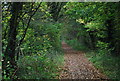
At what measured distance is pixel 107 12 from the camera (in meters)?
9.39

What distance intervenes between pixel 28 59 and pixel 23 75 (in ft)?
2.98

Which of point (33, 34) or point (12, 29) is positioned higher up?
point (12, 29)

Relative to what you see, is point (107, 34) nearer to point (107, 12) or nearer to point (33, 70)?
point (107, 12)

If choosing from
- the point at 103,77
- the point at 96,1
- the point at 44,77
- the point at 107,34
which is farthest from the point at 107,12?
the point at 44,77

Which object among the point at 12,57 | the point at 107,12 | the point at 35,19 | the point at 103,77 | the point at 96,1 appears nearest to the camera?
the point at 12,57

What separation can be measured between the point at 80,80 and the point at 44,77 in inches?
75.9

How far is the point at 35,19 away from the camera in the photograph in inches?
317

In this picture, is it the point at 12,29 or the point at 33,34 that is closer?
the point at 12,29

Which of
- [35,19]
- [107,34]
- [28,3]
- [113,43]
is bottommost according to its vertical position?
[113,43]

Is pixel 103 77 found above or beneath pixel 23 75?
beneath

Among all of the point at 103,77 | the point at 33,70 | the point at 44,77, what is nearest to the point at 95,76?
the point at 103,77

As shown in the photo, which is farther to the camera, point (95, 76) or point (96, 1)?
point (96, 1)

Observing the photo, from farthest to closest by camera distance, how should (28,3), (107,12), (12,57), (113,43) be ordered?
(113,43), (107,12), (28,3), (12,57)

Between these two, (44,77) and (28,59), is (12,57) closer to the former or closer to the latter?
(28,59)
